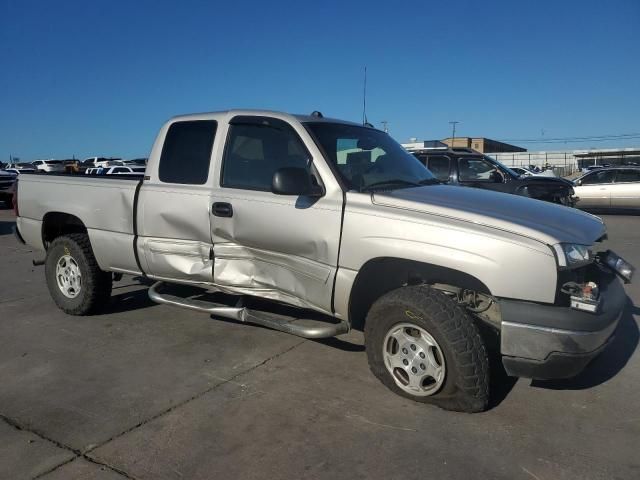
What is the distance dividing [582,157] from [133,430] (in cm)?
7414

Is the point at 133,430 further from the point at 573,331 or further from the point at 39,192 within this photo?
the point at 39,192

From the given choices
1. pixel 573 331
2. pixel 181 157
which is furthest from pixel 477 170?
pixel 573 331

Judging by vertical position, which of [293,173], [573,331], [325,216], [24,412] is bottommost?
[24,412]

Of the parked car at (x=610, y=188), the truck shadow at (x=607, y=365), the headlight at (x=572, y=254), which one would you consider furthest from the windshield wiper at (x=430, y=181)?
the parked car at (x=610, y=188)

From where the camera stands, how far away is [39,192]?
5461 millimetres

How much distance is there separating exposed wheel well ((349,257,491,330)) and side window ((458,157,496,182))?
8229mm

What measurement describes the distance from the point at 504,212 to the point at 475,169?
8828 mm

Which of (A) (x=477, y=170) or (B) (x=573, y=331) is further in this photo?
(A) (x=477, y=170)

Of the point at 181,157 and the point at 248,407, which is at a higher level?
the point at 181,157

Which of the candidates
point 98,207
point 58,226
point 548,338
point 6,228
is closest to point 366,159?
point 548,338

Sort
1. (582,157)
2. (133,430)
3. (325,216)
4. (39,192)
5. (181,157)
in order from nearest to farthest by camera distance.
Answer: (133,430), (325,216), (181,157), (39,192), (582,157)

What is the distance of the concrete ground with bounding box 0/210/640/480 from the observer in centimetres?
279

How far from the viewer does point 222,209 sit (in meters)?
4.18

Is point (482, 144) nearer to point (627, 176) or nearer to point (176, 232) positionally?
point (627, 176)
